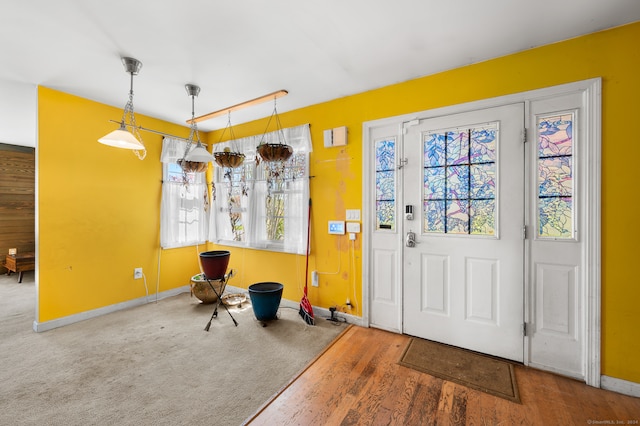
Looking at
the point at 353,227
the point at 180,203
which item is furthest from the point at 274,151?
the point at 180,203

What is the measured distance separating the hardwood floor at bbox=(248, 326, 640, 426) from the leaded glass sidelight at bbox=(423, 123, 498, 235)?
121cm

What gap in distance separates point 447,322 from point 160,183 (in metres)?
4.00

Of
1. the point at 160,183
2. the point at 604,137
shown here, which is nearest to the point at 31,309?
the point at 160,183

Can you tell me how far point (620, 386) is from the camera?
1817 mm

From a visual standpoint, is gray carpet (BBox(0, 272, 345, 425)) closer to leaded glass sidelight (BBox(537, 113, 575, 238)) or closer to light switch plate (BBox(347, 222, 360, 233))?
light switch plate (BBox(347, 222, 360, 233))

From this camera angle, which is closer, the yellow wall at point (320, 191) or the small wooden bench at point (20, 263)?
the yellow wall at point (320, 191)

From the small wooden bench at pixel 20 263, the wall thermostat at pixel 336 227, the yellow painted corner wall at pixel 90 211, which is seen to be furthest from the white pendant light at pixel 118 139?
the small wooden bench at pixel 20 263

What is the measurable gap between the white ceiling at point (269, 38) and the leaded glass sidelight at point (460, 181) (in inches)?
25.8

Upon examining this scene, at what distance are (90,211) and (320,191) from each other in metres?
2.74

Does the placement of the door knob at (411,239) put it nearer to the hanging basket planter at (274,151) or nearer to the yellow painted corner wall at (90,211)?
the hanging basket planter at (274,151)

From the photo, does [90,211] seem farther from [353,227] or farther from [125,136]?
[353,227]

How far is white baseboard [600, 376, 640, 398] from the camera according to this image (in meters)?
1.78

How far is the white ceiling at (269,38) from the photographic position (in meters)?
1.66

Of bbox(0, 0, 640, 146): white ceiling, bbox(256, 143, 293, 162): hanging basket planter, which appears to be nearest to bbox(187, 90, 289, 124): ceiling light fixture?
bbox(0, 0, 640, 146): white ceiling
